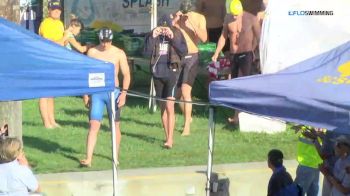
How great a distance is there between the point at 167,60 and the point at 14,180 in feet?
15.0

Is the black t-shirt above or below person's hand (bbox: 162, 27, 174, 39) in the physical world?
below

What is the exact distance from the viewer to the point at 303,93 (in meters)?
6.29

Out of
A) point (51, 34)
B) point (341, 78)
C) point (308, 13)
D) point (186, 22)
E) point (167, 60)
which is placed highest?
point (308, 13)

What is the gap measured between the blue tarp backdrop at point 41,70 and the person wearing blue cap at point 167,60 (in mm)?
3938

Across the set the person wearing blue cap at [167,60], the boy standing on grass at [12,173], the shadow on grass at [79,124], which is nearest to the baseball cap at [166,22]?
the person wearing blue cap at [167,60]

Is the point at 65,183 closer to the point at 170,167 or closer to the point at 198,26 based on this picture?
the point at 170,167

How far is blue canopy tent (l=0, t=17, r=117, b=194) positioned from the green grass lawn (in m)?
3.15

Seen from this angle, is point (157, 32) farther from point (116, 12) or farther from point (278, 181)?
point (116, 12)

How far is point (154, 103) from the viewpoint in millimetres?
13266

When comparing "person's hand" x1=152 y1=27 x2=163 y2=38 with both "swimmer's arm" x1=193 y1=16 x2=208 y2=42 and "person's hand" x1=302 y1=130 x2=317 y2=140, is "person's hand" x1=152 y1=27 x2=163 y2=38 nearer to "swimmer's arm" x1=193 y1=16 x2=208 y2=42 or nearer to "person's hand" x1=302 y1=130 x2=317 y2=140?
"swimmer's arm" x1=193 y1=16 x2=208 y2=42

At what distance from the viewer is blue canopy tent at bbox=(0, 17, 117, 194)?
658 cm

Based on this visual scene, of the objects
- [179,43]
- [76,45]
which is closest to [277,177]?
[179,43]

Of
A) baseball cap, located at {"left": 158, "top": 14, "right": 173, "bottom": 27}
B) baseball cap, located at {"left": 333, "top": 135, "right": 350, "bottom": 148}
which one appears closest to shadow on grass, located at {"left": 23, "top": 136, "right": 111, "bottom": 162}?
baseball cap, located at {"left": 158, "top": 14, "right": 173, "bottom": 27}

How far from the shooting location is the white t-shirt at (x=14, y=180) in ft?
22.0
